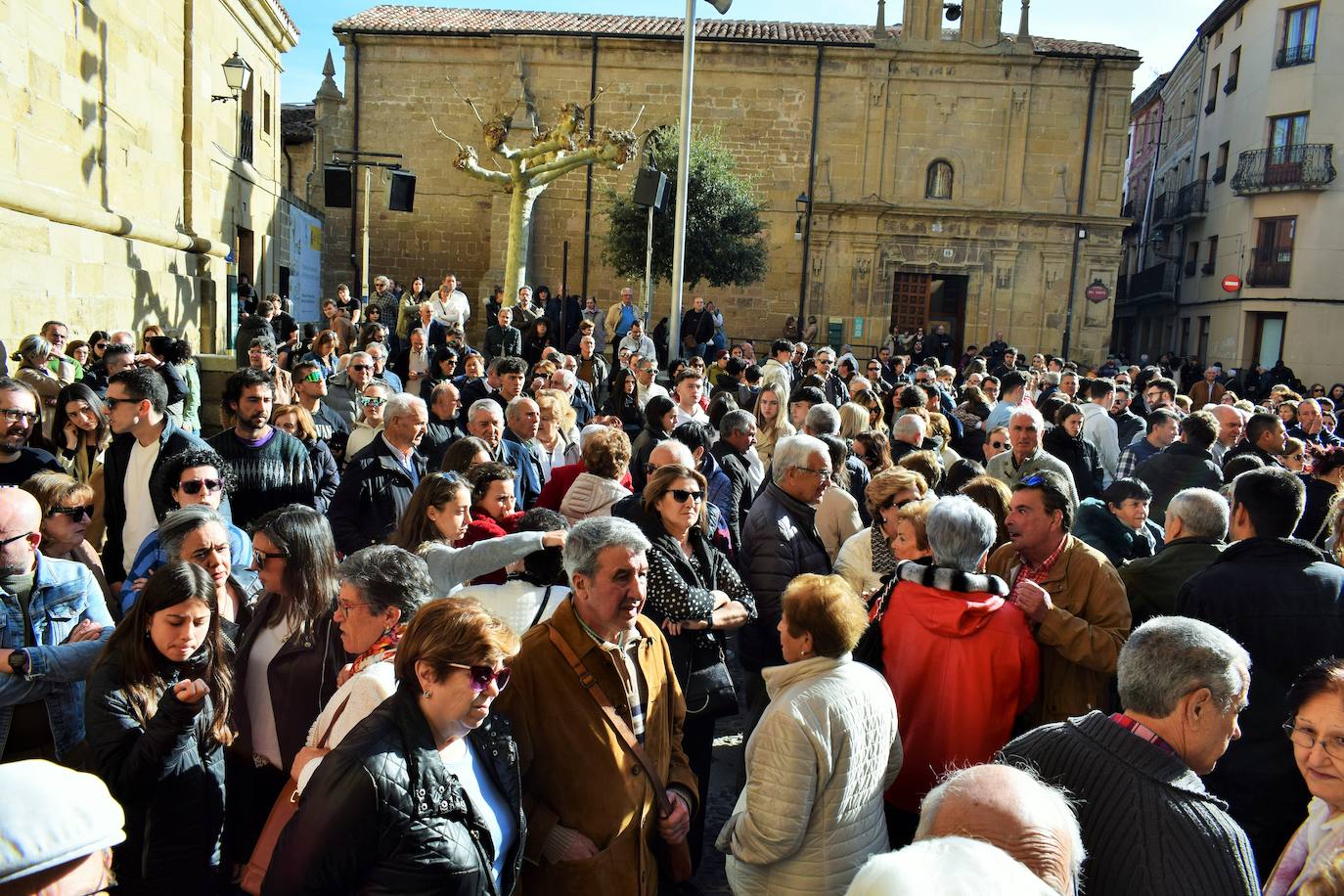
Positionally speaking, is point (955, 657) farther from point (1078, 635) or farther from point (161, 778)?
point (161, 778)

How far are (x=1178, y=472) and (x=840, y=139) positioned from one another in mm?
22868

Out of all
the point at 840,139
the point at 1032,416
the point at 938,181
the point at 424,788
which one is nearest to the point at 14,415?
the point at 424,788

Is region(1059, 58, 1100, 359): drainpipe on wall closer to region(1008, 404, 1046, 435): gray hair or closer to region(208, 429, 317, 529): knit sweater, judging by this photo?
region(1008, 404, 1046, 435): gray hair

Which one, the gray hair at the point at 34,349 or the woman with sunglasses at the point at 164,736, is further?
the gray hair at the point at 34,349

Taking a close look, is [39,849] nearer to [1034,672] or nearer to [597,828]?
[597,828]

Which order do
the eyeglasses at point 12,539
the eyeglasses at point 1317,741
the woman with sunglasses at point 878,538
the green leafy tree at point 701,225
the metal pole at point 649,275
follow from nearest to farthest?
the eyeglasses at point 1317,741 → the eyeglasses at point 12,539 → the woman with sunglasses at point 878,538 → the metal pole at point 649,275 → the green leafy tree at point 701,225

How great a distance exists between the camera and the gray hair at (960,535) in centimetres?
342

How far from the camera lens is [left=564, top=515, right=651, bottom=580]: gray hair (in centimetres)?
306

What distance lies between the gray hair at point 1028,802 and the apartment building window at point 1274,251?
31374 mm

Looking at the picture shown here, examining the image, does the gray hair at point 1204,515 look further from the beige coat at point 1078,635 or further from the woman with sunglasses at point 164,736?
the woman with sunglasses at point 164,736

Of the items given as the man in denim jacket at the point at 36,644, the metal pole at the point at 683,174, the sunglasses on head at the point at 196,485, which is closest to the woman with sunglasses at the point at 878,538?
the sunglasses on head at the point at 196,485

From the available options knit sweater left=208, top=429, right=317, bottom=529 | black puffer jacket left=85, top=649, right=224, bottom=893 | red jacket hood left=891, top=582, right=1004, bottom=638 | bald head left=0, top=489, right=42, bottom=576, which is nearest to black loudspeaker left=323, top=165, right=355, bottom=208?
knit sweater left=208, top=429, right=317, bottom=529

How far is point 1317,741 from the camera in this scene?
256cm

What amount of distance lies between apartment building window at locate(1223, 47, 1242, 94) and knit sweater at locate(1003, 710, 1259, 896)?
115 ft
